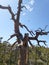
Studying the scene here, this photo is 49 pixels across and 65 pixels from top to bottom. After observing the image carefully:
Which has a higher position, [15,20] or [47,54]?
[47,54]

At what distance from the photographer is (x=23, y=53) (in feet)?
33.0

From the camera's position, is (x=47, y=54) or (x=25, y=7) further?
(x=47, y=54)

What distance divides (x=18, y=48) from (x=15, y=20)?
151cm

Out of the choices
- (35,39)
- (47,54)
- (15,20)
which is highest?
(47,54)

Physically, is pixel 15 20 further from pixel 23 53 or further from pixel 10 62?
pixel 10 62

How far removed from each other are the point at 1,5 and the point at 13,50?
2105 mm

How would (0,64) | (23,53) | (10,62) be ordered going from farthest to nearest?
(10,62) → (0,64) → (23,53)

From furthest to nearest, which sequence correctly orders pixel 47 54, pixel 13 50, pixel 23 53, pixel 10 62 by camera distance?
1. pixel 47 54
2. pixel 10 62
3. pixel 13 50
4. pixel 23 53

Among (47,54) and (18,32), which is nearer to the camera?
(18,32)

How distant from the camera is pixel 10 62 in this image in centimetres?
4594

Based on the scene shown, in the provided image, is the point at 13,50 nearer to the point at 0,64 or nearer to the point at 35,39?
the point at 35,39

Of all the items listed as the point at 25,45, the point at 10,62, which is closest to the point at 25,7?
the point at 25,45

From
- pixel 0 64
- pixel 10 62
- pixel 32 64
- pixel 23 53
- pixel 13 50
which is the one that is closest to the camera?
pixel 23 53

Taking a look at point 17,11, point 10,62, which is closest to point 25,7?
point 17,11
